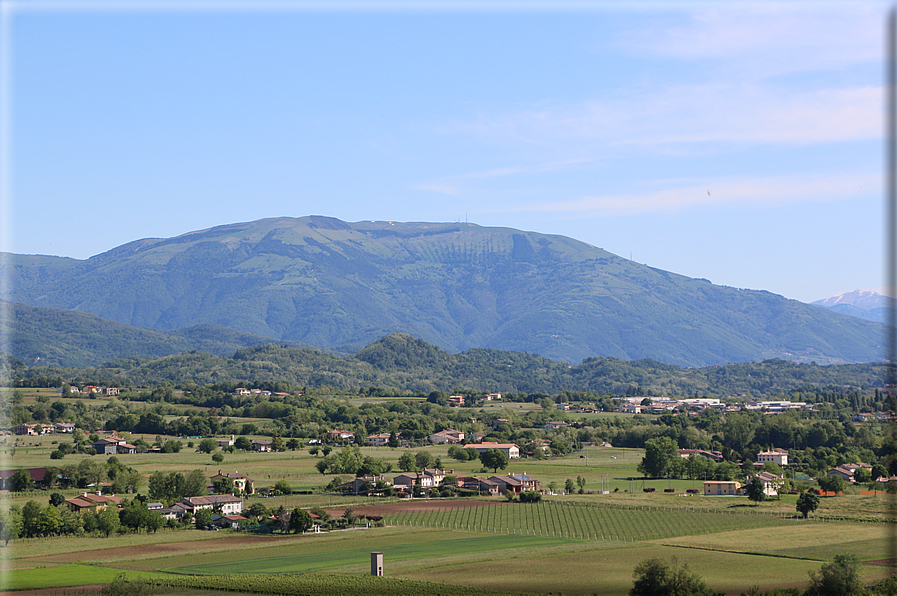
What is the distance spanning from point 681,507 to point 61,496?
33058 millimetres

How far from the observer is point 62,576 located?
32.9m

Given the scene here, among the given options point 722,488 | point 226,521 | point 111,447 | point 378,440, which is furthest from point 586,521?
point 378,440

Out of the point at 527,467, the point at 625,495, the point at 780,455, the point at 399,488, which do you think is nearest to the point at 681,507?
the point at 625,495

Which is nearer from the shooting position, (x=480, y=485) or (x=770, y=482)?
(x=770, y=482)

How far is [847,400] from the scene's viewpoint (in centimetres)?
12794

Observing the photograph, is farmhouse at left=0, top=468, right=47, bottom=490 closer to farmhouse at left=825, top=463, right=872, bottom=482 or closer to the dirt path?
the dirt path

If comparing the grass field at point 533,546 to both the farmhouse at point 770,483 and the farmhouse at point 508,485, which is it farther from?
the farmhouse at point 508,485

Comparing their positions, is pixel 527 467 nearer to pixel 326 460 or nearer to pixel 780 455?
pixel 326 460

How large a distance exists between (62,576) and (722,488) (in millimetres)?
41471

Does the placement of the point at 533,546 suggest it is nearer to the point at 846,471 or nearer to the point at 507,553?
the point at 507,553

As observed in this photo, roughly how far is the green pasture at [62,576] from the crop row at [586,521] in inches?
629

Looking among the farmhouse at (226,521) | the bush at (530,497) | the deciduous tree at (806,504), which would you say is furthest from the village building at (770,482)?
the farmhouse at (226,521)

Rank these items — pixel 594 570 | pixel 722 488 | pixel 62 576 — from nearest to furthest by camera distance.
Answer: pixel 62 576 < pixel 594 570 < pixel 722 488

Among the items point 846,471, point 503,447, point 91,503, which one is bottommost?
point 503,447
